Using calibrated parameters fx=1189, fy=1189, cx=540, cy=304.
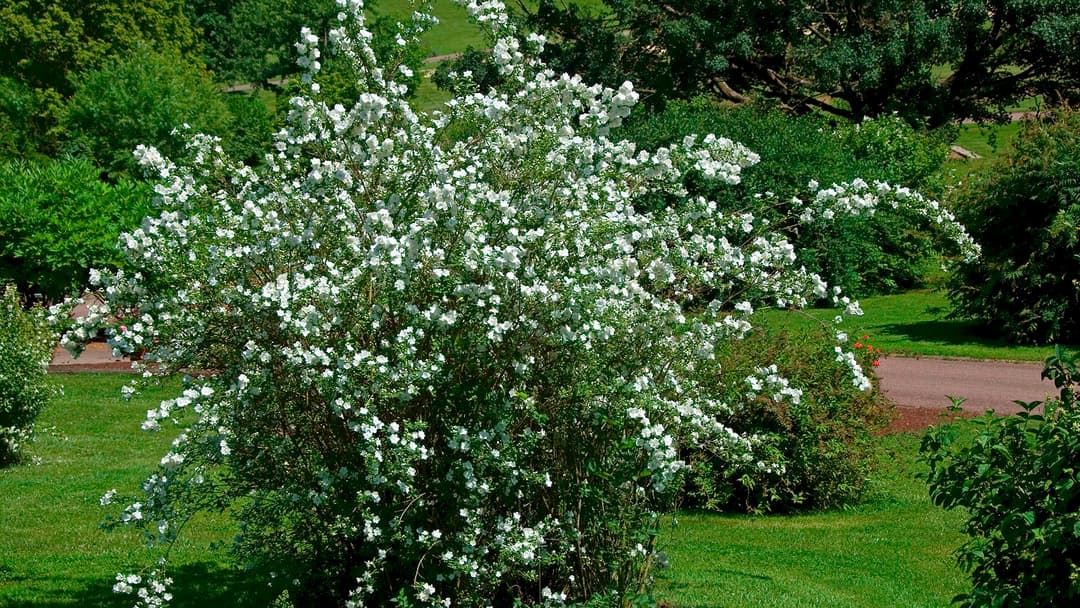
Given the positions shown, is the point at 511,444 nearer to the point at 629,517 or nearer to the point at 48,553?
the point at 629,517

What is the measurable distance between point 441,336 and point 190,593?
3.06 meters

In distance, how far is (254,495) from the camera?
5816 mm

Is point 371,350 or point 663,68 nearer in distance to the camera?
point 371,350

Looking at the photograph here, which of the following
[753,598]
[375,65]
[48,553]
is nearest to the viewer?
[375,65]

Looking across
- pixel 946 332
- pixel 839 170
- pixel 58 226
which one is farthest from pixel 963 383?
pixel 58 226

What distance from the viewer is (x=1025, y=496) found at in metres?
4.70

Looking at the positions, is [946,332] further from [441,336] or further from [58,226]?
[441,336]

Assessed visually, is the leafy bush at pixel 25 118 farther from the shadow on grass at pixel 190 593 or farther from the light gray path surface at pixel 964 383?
the shadow on grass at pixel 190 593

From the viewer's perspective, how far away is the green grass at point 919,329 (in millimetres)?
17294

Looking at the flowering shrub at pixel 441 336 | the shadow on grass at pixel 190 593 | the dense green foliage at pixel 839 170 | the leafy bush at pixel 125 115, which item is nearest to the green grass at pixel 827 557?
the flowering shrub at pixel 441 336

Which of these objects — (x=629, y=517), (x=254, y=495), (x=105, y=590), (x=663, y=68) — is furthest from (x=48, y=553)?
(x=663, y=68)

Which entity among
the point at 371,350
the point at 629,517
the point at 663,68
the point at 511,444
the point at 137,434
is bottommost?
the point at 137,434

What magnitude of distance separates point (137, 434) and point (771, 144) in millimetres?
13881

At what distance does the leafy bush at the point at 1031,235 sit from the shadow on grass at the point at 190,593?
1256 centimetres
